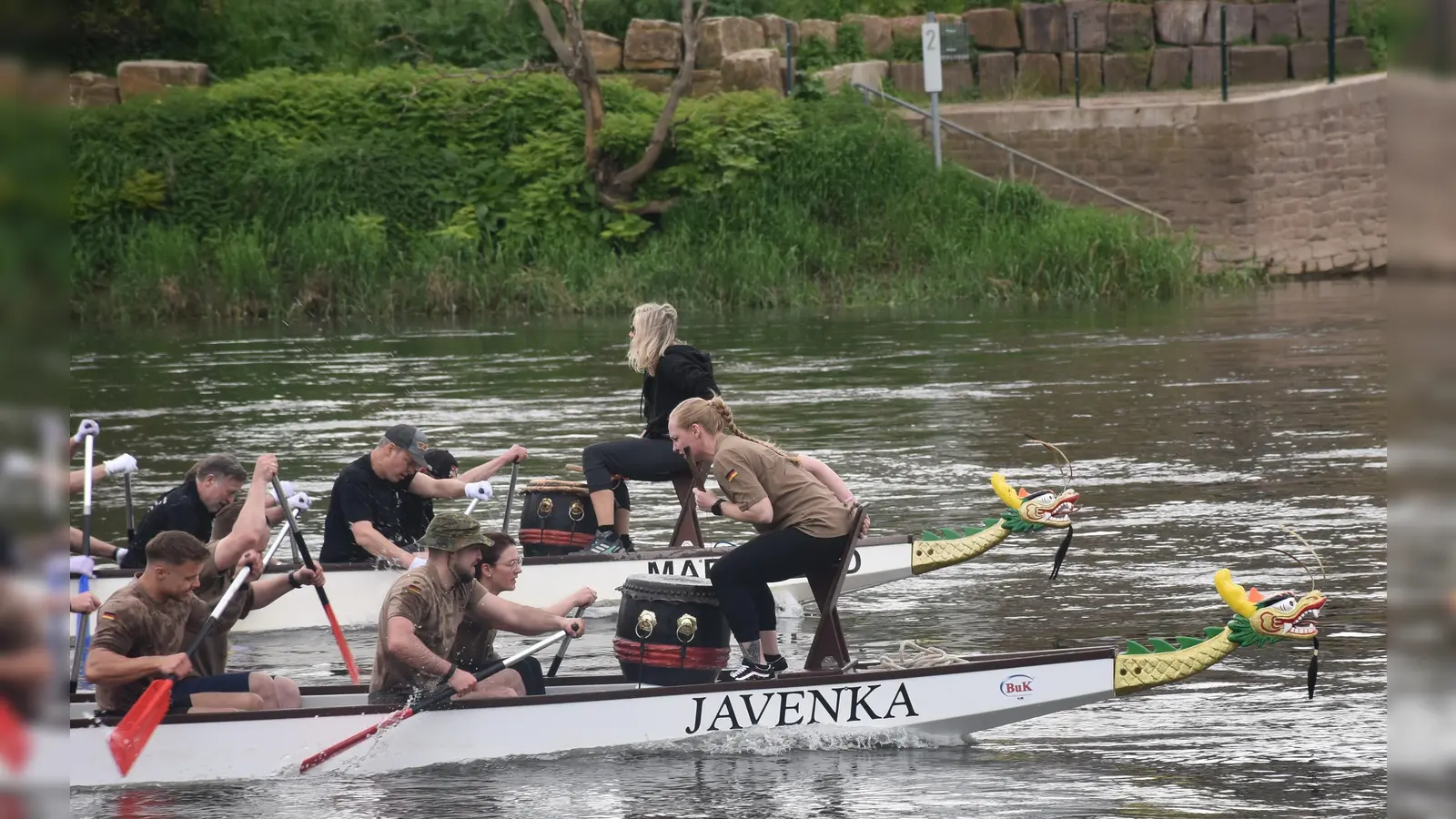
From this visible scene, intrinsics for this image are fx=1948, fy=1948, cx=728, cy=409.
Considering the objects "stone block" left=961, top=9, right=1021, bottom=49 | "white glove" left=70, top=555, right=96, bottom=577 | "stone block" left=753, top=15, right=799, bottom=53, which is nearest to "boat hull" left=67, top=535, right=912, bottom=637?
"white glove" left=70, top=555, right=96, bottom=577

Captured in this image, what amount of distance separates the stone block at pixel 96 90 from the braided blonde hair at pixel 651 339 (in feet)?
88.2

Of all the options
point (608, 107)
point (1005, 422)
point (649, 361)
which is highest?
point (608, 107)

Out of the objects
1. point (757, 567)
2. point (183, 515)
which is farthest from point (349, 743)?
point (183, 515)

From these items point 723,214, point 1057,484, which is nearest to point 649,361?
point 1057,484

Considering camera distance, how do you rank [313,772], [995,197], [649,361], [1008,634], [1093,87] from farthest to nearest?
[1093,87], [995,197], [649,361], [1008,634], [313,772]

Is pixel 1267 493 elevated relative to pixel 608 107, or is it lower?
lower

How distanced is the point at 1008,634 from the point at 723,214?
78.2ft

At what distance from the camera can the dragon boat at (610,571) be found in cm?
1118

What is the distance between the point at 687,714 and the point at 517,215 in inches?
1035

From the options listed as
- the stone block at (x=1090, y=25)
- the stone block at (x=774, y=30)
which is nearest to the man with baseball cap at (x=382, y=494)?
the stone block at (x=774, y=30)

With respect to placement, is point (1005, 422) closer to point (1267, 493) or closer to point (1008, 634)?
point (1267, 493)

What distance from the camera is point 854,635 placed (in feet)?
35.1

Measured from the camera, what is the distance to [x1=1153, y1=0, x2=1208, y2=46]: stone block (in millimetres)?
39562

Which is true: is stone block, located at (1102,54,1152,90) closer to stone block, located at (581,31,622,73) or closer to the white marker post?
the white marker post
